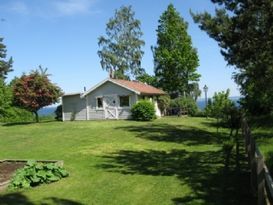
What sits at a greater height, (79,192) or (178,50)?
(178,50)

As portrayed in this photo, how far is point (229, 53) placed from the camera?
2231 centimetres

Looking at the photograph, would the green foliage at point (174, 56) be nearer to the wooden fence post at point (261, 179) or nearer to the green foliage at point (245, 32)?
the green foliage at point (245, 32)

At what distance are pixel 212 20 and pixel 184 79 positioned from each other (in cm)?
3682

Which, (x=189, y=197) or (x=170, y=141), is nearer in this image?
(x=189, y=197)

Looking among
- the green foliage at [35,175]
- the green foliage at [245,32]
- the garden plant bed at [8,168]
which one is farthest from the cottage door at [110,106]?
the green foliage at [35,175]

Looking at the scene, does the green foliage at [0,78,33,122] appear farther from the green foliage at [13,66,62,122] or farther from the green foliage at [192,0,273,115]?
the green foliage at [192,0,273,115]

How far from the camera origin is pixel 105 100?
4128 centimetres

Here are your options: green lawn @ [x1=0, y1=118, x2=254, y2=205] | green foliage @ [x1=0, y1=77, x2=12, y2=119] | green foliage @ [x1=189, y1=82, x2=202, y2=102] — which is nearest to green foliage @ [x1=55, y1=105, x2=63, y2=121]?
green foliage @ [x1=0, y1=77, x2=12, y2=119]

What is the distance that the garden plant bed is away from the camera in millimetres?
12695

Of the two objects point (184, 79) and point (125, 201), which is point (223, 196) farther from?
point (184, 79)

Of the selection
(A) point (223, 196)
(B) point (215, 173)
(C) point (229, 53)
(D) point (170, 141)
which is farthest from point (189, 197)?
(C) point (229, 53)

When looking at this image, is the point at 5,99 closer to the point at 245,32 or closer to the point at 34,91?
the point at 34,91

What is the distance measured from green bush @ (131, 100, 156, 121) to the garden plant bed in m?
21.4

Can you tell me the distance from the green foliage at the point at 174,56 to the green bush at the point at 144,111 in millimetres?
20522
